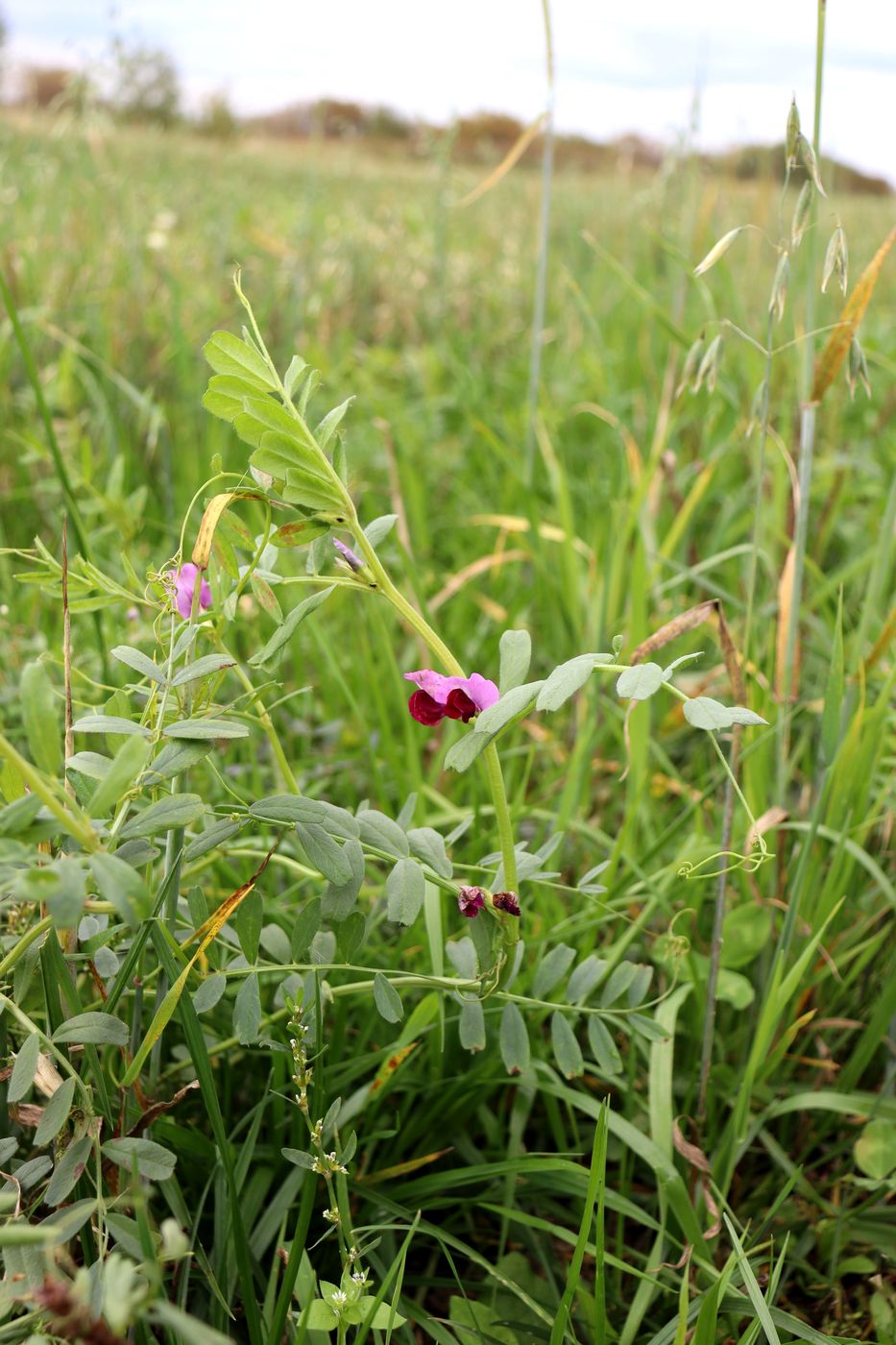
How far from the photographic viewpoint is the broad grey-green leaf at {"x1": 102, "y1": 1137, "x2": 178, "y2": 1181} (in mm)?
739

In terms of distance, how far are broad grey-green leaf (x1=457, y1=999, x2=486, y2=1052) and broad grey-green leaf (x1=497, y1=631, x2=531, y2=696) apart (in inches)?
11.3

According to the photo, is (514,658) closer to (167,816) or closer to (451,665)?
(451,665)

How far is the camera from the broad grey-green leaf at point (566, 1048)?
89cm

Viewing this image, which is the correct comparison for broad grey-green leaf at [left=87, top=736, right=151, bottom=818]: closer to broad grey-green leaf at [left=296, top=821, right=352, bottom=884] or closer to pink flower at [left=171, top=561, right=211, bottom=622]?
broad grey-green leaf at [left=296, top=821, right=352, bottom=884]

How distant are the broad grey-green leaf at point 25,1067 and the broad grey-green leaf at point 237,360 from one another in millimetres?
458

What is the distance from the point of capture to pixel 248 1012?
2.66 ft

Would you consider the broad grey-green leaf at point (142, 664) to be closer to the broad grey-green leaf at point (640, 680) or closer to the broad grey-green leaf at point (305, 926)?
the broad grey-green leaf at point (305, 926)

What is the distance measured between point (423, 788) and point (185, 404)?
1.72 metres

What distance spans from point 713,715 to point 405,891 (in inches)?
9.8

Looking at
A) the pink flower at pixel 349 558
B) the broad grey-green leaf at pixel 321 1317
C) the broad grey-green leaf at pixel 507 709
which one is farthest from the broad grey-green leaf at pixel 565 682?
the broad grey-green leaf at pixel 321 1317

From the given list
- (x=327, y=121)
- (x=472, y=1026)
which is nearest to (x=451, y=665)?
(x=472, y=1026)

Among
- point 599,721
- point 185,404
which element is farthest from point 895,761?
point 185,404

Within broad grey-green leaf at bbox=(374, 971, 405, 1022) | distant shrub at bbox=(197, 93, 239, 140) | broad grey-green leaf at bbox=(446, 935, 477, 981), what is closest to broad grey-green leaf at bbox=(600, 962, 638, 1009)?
broad grey-green leaf at bbox=(446, 935, 477, 981)

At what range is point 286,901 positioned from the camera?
125cm
